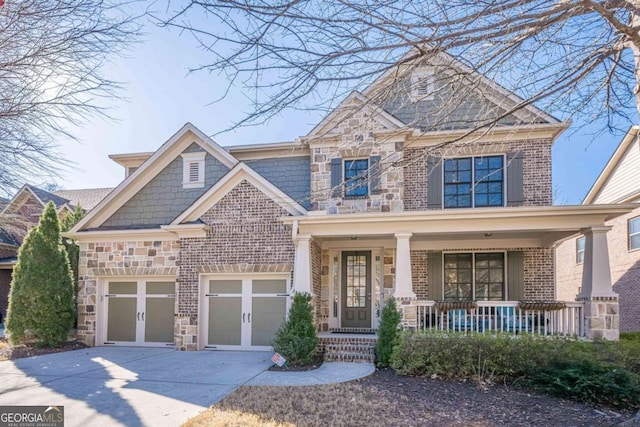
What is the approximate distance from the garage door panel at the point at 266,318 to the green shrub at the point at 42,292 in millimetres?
5024

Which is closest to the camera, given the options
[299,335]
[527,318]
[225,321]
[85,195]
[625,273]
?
[299,335]

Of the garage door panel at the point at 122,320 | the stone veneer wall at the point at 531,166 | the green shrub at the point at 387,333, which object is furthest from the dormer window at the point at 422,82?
the garage door panel at the point at 122,320

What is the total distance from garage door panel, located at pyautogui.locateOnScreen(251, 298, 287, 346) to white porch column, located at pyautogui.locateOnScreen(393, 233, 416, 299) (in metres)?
2.93

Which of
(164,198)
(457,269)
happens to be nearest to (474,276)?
(457,269)

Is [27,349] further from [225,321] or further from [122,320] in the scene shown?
[225,321]

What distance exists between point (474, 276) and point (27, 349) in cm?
1145

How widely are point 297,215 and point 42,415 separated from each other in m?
5.94

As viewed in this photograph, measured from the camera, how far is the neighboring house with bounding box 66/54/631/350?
33.1 feet

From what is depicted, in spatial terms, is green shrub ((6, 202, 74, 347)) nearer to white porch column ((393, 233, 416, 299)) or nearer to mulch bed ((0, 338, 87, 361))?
mulch bed ((0, 338, 87, 361))

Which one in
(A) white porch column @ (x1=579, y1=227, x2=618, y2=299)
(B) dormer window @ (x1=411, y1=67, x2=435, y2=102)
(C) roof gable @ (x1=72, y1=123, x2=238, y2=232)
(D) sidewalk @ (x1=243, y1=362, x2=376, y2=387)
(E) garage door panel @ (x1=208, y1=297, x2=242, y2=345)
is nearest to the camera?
(B) dormer window @ (x1=411, y1=67, x2=435, y2=102)

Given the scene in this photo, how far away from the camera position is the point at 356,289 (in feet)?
37.5

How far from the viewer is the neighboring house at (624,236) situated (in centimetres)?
1410

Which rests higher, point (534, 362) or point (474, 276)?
point (474, 276)

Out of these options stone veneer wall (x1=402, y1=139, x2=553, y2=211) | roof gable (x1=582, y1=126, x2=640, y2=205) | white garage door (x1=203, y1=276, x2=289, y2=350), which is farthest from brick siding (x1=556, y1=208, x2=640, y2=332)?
white garage door (x1=203, y1=276, x2=289, y2=350)
